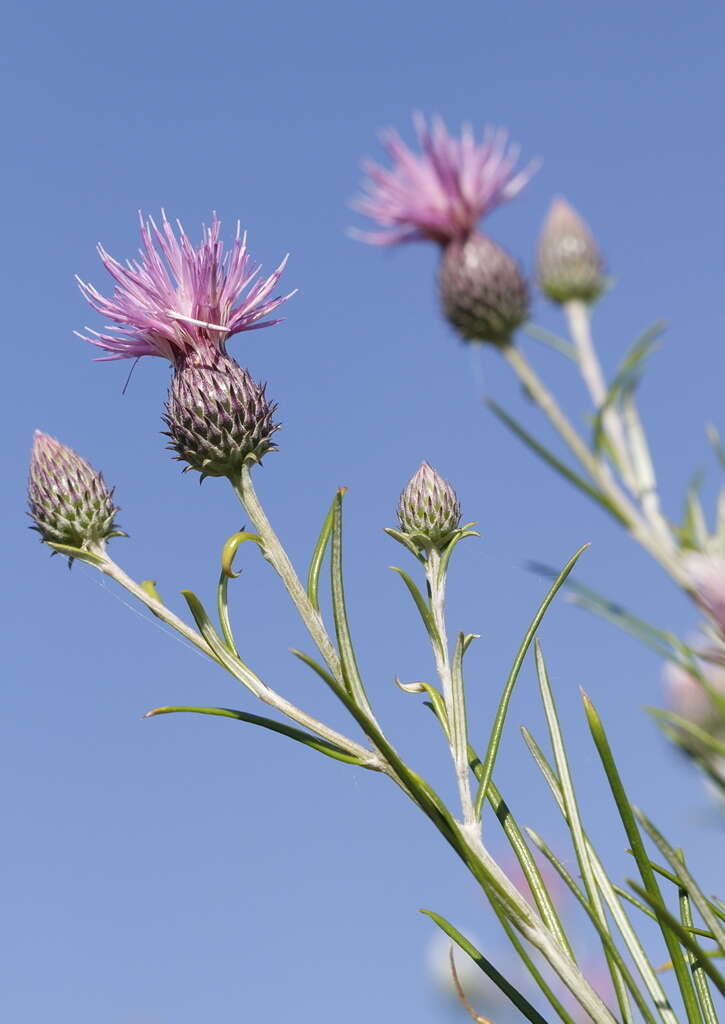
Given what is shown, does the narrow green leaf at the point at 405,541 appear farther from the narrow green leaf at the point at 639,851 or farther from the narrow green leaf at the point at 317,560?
the narrow green leaf at the point at 639,851

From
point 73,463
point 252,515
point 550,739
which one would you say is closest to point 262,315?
point 252,515

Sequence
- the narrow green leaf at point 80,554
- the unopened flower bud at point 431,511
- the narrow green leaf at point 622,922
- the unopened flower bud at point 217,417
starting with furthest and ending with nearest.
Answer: the unopened flower bud at point 431,511 < the narrow green leaf at point 80,554 < the unopened flower bud at point 217,417 < the narrow green leaf at point 622,922

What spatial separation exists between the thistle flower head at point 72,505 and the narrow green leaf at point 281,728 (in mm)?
988

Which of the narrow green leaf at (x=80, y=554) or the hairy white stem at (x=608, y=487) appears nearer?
the hairy white stem at (x=608, y=487)

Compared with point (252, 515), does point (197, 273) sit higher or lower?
higher

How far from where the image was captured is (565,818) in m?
2.35

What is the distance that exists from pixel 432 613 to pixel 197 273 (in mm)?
1152

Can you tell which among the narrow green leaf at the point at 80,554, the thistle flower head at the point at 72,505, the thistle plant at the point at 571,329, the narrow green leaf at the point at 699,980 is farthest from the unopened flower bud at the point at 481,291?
the thistle flower head at the point at 72,505


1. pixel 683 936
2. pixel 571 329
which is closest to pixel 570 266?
pixel 571 329

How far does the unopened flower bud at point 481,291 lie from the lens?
94.5 inches

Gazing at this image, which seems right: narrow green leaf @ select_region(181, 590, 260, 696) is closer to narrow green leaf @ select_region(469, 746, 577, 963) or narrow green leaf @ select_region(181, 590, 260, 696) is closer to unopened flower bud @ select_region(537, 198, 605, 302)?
narrow green leaf @ select_region(469, 746, 577, 963)

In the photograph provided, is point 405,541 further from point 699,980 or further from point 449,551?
point 699,980

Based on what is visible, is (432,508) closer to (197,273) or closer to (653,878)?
(197,273)

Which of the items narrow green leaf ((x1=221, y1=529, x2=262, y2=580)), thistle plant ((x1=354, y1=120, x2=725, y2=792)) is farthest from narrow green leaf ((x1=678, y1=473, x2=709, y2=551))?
narrow green leaf ((x1=221, y1=529, x2=262, y2=580))
